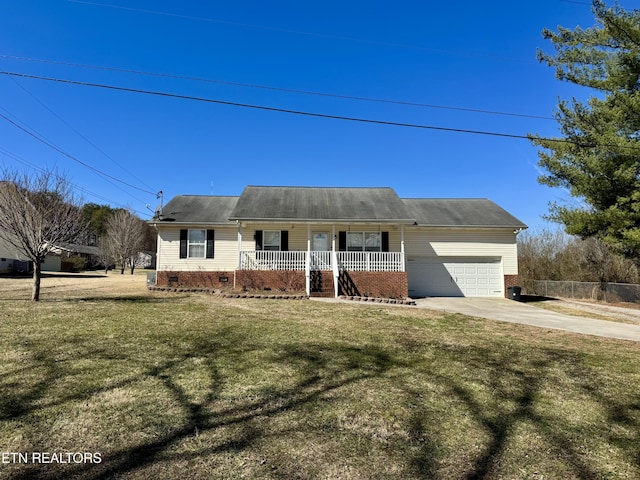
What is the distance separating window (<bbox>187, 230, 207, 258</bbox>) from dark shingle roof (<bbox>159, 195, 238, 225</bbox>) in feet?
2.27

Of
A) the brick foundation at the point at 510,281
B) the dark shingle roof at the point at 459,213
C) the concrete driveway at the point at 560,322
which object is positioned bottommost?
the concrete driveway at the point at 560,322

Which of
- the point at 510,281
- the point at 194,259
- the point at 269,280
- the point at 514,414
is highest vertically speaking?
the point at 194,259

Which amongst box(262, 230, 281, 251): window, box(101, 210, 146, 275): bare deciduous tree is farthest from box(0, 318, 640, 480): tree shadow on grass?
box(101, 210, 146, 275): bare deciduous tree

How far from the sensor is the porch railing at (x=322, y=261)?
51.3 feet

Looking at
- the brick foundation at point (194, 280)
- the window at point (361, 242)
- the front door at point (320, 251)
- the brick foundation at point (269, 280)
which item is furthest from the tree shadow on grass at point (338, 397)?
the brick foundation at point (194, 280)

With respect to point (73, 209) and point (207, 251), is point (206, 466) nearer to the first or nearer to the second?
point (73, 209)

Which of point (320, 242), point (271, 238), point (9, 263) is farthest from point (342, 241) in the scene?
point (9, 263)

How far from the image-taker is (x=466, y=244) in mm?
18188

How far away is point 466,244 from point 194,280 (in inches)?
535

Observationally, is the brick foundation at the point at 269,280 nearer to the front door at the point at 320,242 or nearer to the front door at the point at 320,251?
the front door at the point at 320,251

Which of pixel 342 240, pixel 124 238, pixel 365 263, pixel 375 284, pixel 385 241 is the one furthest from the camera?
pixel 124 238

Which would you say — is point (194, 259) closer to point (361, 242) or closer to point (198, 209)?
point (198, 209)

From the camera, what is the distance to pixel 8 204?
10.8 metres

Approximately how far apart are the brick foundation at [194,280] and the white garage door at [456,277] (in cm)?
925
